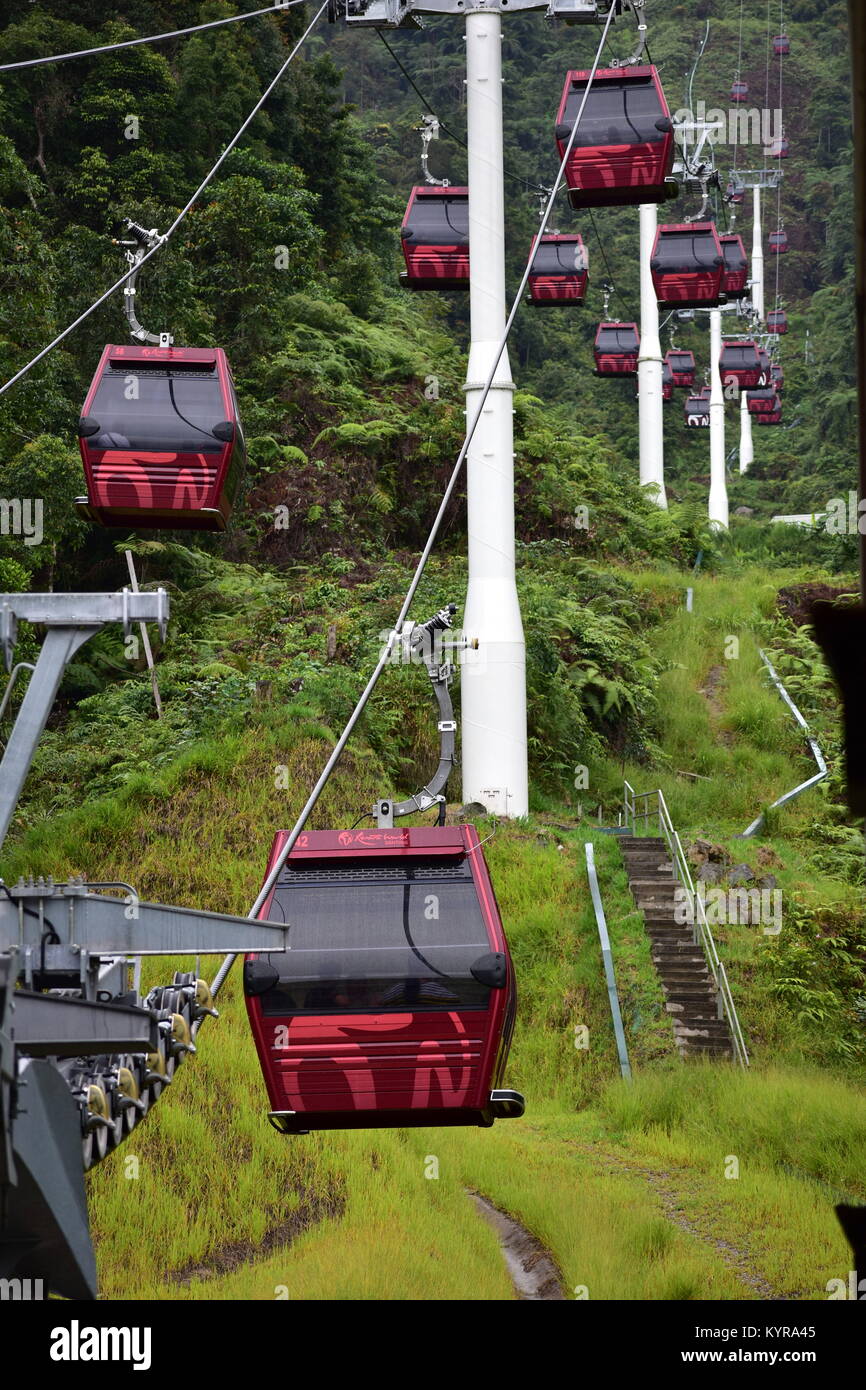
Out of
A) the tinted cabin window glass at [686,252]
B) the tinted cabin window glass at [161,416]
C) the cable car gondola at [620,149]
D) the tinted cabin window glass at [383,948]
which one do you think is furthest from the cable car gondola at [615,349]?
the tinted cabin window glass at [383,948]

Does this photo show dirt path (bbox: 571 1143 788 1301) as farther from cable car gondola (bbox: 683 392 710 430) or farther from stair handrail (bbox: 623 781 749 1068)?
cable car gondola (bbox: 683 392 710 430)

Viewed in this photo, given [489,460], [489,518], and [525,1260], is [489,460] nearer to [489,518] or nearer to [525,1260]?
[489,518]

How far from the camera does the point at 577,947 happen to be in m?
17.1

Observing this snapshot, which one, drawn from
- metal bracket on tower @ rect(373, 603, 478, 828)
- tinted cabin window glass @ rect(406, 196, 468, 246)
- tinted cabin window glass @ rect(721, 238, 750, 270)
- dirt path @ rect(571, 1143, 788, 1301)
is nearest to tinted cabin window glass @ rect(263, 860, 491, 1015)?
metal bracket on tower @ rect(373, 603, 478, 828)

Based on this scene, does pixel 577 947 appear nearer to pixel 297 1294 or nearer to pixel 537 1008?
pixel 537 1008

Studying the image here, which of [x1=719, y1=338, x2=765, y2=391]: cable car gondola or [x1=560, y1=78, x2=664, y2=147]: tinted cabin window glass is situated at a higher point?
[x1=560, y1=78, x2=664, y2=147]: tinted cabin window glass

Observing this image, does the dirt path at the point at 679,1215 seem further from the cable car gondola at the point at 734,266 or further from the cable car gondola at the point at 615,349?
the cable car gondola at the point at 615,349

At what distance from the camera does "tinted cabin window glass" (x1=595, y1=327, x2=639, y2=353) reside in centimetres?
3416

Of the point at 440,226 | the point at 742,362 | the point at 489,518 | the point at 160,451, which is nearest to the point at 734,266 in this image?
the point at 742,362

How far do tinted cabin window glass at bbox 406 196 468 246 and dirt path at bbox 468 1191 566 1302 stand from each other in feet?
36.9

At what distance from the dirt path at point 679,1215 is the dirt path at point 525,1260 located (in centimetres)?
100

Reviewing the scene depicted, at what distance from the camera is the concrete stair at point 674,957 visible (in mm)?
15867

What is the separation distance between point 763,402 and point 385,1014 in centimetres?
3871

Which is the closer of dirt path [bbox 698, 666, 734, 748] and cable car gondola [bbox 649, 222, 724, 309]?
cable car gondola [bbox 649, 222, 724, 309]
